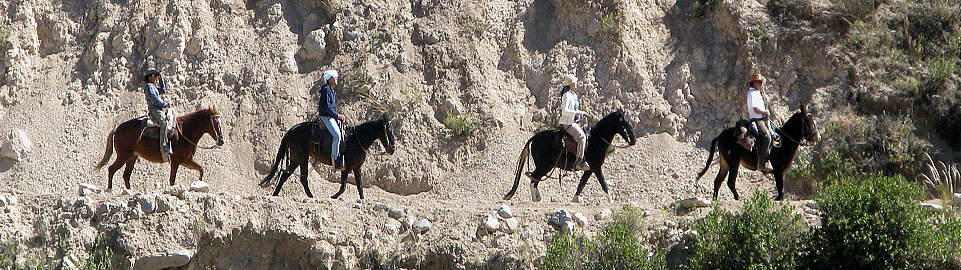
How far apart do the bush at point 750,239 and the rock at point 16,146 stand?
37.8ft

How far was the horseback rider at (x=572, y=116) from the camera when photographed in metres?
15.1

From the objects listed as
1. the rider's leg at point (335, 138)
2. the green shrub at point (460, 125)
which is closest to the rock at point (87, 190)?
the rider's leg at point (335, 138)

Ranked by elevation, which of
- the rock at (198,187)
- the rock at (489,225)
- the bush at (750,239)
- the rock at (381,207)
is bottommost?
the bush at (750,239)

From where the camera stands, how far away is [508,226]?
43.0 feet

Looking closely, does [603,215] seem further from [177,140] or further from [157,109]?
[157,109]

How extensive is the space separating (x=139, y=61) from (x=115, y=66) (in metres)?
0.42

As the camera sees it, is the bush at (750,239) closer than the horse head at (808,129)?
Yes

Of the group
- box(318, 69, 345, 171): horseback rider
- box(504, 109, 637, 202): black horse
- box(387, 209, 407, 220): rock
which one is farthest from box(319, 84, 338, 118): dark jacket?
box(504, 109, 637, 202): black horse

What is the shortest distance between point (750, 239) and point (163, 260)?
6842mm

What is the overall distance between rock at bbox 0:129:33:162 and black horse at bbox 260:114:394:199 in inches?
188

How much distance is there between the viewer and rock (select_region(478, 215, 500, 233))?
42.7 ft

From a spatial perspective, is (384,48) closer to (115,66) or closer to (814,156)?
(115,66)

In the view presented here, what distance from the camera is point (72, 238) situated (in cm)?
1214

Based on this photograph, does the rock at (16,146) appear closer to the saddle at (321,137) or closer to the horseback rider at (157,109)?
the horseback rider at (157,109)
